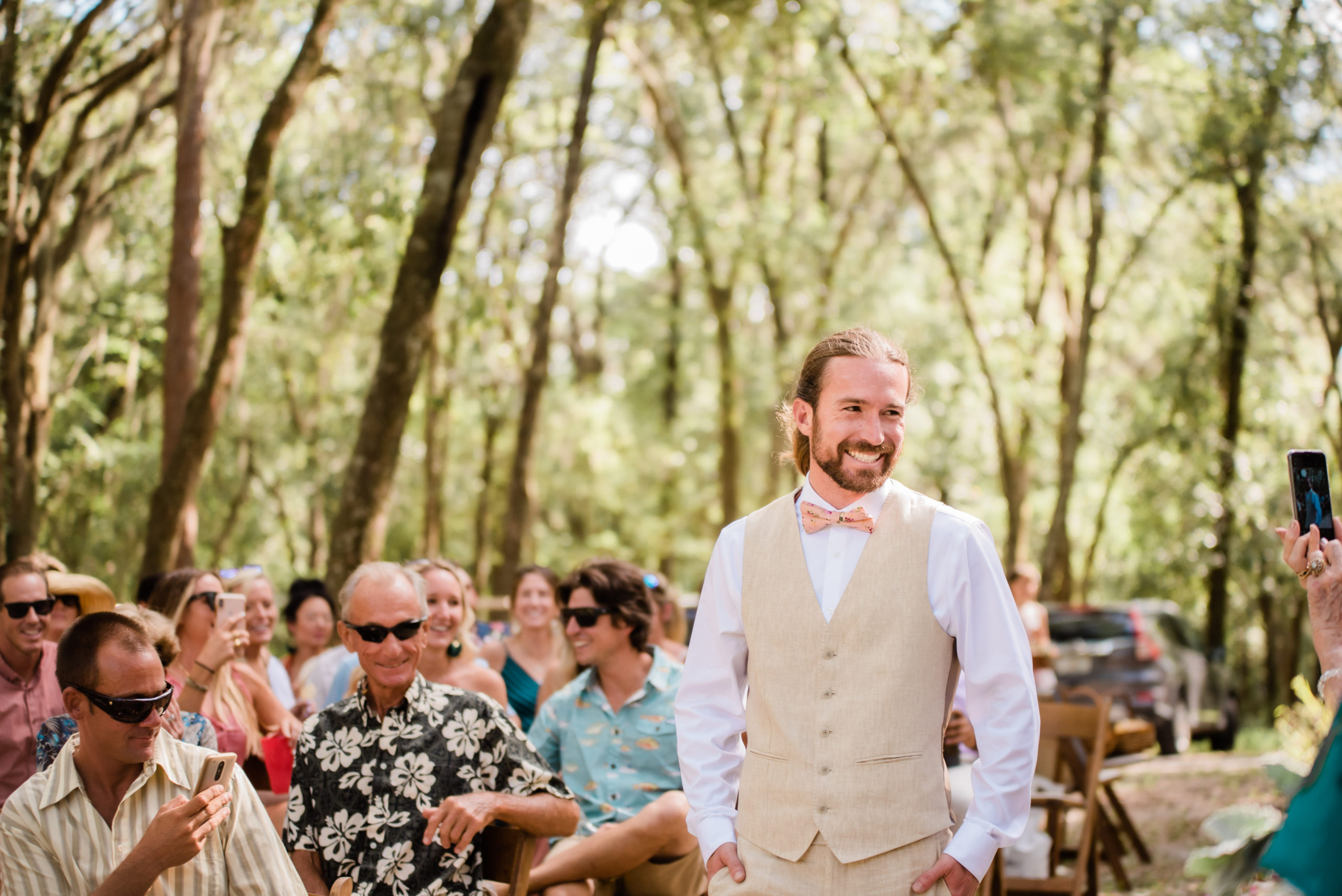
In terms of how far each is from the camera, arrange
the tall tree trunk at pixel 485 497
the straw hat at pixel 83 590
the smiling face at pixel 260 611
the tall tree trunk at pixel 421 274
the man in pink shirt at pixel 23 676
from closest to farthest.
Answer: the man in pink shirt at pixel 23 676
the straw hat at pixel 83 590
the smiling face at pixel 260 611
the tall tree trunk at pixel 421 274
the tall tree trunk at pixel 485 497

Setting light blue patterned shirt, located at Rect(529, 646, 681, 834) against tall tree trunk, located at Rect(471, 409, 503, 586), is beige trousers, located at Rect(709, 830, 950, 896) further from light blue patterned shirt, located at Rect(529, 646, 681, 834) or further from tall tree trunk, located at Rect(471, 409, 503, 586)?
tall tree trunk, located at Rect(471, 409, 503, 586)

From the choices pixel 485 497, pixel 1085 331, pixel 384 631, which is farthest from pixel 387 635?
pixel 485 497

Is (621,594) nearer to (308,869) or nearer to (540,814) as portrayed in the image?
(540,814)

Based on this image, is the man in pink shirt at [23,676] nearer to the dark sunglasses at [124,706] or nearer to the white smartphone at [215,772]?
the dark sunglasses at [124,706]

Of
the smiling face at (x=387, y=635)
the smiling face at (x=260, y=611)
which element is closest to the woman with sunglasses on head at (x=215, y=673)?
the smiling face at (x=260, y=611)

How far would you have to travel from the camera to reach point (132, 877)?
316cm

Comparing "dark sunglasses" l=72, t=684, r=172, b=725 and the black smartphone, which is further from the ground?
the black smartphone

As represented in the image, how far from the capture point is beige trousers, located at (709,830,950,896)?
9.96 feet

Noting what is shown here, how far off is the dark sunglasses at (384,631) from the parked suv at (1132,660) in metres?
10.9

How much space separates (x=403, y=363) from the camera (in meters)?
A: 8.92

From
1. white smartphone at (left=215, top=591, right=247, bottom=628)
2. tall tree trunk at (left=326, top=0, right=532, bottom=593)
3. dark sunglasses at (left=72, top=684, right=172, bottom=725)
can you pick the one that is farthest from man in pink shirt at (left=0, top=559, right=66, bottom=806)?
tall tree trunk at (left=326, top=0, right=532, bottom=593)

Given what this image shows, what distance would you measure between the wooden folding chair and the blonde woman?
2509mm

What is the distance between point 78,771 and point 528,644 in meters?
3.97

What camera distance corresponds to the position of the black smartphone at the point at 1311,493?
10.2ft
